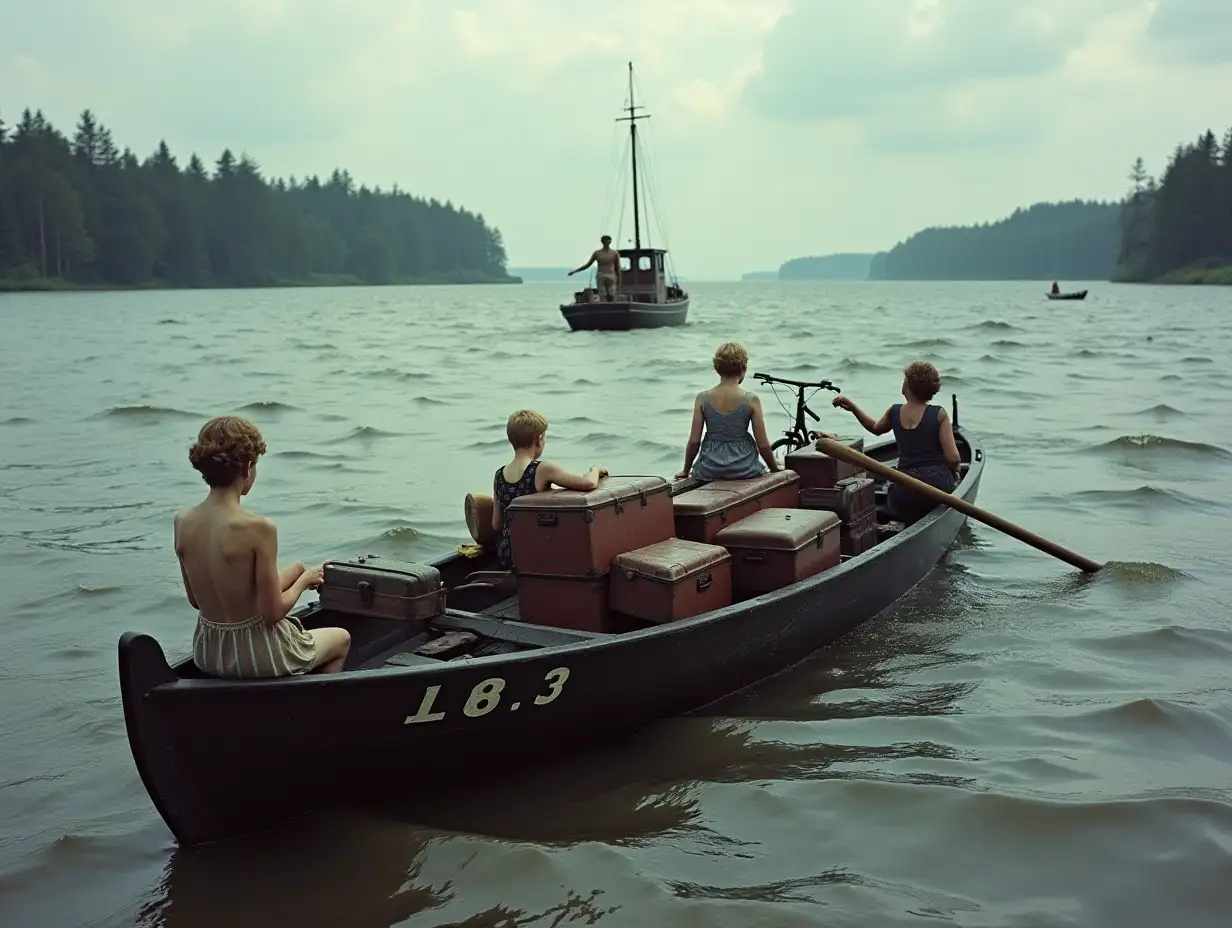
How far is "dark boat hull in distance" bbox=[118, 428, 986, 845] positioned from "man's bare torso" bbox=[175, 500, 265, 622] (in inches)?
13.4

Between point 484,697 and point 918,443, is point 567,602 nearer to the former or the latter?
point 484,697

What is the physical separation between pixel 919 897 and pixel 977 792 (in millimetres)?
998

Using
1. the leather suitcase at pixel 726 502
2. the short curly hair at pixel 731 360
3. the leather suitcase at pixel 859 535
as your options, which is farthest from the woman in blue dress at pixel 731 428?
the leather suitcase at pixel 859 535

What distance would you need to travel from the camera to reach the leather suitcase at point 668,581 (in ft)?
19.6

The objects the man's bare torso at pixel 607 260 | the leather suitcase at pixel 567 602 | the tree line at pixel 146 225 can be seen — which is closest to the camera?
the leather suitcase at pixel 567 602

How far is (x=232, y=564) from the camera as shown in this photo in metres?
4.63

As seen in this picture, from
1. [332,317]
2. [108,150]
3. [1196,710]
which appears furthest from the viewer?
[108,150]

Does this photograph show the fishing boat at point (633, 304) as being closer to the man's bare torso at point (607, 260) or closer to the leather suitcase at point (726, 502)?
the man's bare torso at point (607, 260)

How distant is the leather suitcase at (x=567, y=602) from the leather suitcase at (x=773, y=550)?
973 millimetres

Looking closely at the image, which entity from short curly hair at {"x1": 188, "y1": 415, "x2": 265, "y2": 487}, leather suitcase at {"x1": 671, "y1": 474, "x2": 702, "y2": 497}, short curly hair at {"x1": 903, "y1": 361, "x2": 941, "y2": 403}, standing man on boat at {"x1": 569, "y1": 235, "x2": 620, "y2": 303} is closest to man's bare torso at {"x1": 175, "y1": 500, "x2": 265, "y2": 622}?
short curly hair at {"x1": 188, "y1": 415, "x2": 265, "y2": 487}

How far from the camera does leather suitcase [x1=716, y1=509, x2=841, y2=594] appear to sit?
669cm

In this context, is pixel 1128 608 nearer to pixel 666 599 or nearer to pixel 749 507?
pixel 749 507

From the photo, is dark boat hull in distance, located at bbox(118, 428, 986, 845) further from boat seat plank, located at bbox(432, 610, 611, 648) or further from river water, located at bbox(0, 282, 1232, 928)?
river water, located at bbox(0, 282, 1232, 928)

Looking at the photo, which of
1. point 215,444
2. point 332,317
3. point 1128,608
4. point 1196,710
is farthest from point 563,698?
point 332,317
